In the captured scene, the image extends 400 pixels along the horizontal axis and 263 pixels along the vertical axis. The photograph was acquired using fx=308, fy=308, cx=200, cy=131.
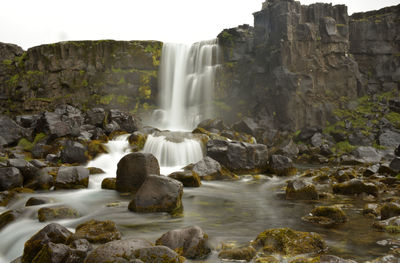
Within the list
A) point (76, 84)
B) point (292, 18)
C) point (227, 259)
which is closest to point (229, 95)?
point (292, 18)

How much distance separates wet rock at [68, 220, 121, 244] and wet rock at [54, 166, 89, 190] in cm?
634

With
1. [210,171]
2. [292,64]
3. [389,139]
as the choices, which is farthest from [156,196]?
[292,64]

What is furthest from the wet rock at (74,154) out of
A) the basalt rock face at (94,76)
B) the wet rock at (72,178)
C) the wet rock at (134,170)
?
the basalt rock face at (94,76)

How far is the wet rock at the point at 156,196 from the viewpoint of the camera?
30.0 ft

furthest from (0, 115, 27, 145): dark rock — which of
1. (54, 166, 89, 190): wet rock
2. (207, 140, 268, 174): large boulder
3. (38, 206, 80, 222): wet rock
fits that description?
(38, 206, 80, 222): wet rock

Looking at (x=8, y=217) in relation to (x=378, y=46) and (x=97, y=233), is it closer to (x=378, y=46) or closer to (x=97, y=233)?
(x=97, y=233)

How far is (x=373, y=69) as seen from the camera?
142 ft

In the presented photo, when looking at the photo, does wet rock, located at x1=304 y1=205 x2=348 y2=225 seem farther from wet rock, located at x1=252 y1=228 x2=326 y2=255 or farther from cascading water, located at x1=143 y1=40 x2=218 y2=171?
cascading water, located at x1=143 y1=40 x2=218 y2=171

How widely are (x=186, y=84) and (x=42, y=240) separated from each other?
32744 millimetres

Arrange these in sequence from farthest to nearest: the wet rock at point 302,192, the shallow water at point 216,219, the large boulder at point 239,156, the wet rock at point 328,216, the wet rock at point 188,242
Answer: the large boulder at point 239,156
the wet rock at point 302,192
the wet rock at point 328,216
the shallow water at point 216,219
the wet rock at point 188,242

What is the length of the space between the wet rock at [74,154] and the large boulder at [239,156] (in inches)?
303

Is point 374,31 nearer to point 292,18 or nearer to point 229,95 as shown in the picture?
point 292,18

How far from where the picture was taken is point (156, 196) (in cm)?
925

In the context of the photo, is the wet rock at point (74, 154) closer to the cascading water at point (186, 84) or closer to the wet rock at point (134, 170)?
the wet rock at point (134, 170)
